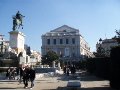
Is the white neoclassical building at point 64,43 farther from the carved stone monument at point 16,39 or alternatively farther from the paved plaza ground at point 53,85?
the paved plaza ground at point 53,85

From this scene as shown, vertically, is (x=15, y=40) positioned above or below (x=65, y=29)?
below

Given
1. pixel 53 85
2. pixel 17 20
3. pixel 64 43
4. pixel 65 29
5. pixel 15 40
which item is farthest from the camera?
pixel 65 29

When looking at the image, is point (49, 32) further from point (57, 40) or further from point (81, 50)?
point (81, 50)

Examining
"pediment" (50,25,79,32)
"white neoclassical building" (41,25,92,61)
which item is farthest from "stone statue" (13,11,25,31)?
"pediment" (50,25,79,32)

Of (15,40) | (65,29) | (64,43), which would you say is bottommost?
(15,40)

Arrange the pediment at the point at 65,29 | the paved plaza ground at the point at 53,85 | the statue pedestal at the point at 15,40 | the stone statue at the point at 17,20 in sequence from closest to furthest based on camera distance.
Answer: the paved plaza ground at the point at 53,85, the statue pedestal at the point at 15,40, the stone statue at the point at 17,20, the pediment at the point at 65,29

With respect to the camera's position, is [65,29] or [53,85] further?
[65,29]

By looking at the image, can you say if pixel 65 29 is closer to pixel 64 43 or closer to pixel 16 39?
pixel 64 43

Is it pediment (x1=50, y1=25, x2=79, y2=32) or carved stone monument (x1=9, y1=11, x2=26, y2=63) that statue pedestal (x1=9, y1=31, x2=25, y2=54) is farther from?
pediment (x1=50, y1=25, x2=79, y2=32)

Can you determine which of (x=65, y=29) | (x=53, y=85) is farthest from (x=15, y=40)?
(x=65, y=29)

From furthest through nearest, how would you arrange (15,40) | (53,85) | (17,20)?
(17,20) → (15,40) → (53,85)

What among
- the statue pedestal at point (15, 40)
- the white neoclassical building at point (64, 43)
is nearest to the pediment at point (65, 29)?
the white neoclassical building at point (64, 43)

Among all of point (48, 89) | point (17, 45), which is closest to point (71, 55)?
point (17, 45)

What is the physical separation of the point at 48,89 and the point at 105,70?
50.4 ft
